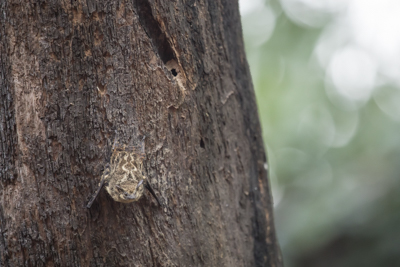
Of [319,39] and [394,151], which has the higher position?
[319,39]

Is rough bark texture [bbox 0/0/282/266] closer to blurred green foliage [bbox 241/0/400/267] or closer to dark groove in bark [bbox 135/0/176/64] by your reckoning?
dark groove in bark [bbox 135/0/176/64]

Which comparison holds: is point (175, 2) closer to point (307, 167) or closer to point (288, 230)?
point (288, 230)

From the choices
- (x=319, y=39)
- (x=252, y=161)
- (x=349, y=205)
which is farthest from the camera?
(x=319, y=39)

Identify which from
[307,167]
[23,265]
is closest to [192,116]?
[23,265]

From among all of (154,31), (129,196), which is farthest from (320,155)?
(129,196)

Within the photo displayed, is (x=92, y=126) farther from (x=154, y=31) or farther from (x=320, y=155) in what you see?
(x=320, y=155)

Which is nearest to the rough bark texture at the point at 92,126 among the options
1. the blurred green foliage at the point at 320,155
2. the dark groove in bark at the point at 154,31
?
the dark groove in bark at the point at 154,31

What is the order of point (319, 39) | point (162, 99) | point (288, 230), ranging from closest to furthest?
point (162, 99), point (288, 230), point (319, 39)

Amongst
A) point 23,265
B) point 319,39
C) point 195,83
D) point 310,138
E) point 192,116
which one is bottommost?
point 23,265
